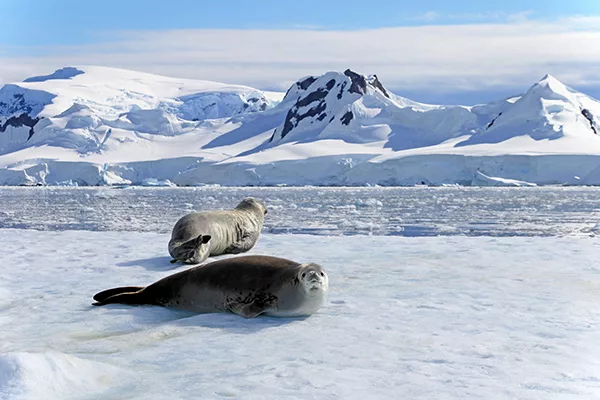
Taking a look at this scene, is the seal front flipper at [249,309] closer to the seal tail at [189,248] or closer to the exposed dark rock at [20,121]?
the seal tail at [189,248]

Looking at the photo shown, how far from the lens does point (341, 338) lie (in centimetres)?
375

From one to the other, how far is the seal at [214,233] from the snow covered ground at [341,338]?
27 centimetres

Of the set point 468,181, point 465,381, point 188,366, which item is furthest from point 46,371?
point 468,181

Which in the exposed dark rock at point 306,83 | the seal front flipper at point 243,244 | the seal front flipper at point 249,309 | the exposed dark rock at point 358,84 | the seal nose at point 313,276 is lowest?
the seal front flipper at point 243,244

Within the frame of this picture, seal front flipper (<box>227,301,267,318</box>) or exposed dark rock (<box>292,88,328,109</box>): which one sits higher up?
exposed dark rock (<box>292,88,328,109</box>)

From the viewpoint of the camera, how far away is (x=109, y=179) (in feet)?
280

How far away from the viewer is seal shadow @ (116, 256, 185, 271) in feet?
21.9

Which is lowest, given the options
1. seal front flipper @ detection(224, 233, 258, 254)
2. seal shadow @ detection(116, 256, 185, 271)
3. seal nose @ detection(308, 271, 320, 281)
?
seal shadow @ detection(116, 256, 185, 271)

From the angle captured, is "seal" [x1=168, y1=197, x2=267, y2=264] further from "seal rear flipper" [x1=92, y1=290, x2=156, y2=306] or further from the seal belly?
the seal belly

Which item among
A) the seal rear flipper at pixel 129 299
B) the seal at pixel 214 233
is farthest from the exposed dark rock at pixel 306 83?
the seal rear flipper at pixel 129 299

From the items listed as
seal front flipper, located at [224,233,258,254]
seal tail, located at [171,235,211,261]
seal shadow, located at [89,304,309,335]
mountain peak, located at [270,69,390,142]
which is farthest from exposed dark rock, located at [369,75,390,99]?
seal shadow, located at [89,304,309,335]

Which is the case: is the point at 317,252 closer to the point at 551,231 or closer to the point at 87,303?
the point at 87,303

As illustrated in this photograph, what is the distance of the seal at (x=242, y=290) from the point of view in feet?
14.2

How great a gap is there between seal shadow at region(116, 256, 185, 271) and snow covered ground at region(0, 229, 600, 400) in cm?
3
